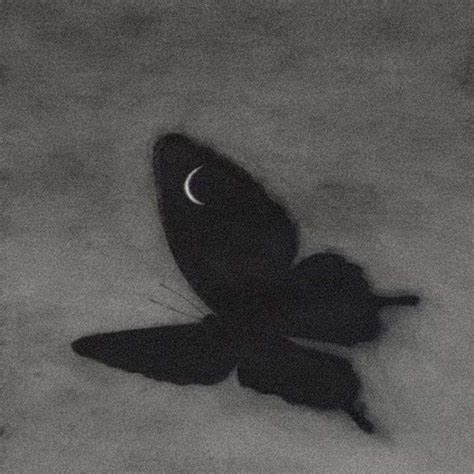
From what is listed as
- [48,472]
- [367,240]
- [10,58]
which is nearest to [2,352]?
[48,472]

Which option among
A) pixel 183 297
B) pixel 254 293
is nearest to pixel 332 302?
pixel 254 293

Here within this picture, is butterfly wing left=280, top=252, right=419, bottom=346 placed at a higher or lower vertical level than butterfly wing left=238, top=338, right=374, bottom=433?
higher

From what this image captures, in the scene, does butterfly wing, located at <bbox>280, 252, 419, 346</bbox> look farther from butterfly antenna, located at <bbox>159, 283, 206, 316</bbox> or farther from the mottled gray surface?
butterfly antenna, located at <bbox>159, 283, 206, 316</bbox>

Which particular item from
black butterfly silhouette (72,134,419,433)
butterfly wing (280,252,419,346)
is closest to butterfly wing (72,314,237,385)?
black butterfly silhouette (72,134,419,433)

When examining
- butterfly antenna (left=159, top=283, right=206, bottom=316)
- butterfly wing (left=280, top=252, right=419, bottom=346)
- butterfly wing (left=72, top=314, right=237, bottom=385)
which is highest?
butterfly wing (left=280, top=252, right=419, bottom=346)

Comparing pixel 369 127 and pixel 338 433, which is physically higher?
pixel 369 127

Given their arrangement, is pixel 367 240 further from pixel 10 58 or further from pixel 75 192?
pixel 10 58
